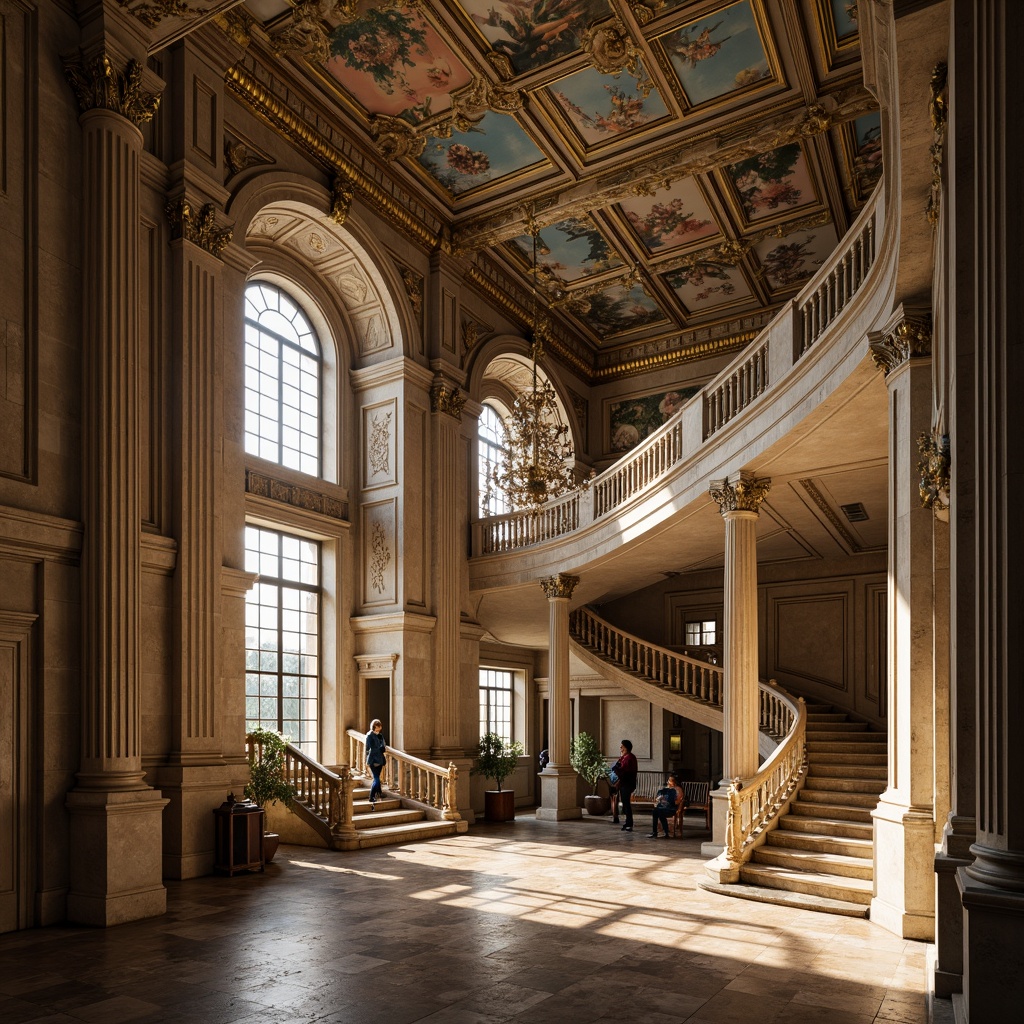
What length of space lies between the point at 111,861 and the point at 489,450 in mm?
12474

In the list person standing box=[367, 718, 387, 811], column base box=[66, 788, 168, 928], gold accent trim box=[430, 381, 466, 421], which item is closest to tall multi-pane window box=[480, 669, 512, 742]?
person standing box=[367, 718, 387, 811]

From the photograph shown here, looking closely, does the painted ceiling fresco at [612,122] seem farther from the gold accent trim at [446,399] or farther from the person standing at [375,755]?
the person standing at [375,755]

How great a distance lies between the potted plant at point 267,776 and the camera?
1061cm

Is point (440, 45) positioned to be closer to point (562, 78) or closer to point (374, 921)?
point (562, 78)

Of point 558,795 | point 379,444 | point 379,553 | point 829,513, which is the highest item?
point 379,444

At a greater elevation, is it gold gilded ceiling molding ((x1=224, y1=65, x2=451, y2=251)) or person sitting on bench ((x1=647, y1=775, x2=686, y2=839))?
gold gilded ceiling molding ((x1=224, y1=65, x2=451, y2=251))

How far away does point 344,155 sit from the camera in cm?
1364

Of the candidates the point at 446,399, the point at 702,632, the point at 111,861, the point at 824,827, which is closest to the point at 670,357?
the point at 702,632

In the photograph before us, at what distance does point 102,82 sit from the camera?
8758 mm

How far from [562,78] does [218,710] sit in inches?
347

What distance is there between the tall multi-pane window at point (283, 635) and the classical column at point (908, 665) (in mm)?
8592

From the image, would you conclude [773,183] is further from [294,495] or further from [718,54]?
[294,495]

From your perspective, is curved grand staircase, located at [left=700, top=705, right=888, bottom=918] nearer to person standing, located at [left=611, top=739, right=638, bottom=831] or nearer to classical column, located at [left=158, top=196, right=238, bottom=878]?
person standing, located at [left=611, top=739, right=638, bottom=831]

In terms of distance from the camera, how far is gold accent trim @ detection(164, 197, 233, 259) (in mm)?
10562
